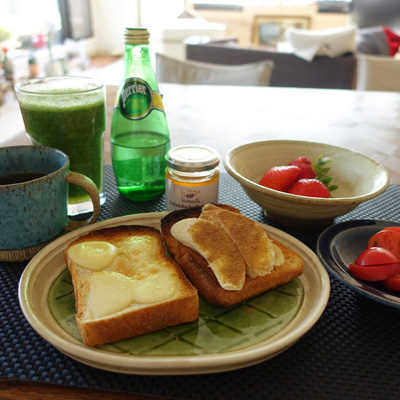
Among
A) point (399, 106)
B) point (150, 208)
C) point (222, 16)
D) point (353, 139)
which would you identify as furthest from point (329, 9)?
point (150, 208)

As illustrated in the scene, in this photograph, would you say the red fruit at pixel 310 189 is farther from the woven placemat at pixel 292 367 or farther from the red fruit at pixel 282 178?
the woven placemat at pixel 292 367

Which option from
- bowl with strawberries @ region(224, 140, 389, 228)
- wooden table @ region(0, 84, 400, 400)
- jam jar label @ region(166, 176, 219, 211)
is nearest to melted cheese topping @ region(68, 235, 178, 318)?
jam jar label @ region(166, 176, 219, 211)

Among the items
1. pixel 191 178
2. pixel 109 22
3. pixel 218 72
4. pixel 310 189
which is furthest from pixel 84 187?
pixel 109 22

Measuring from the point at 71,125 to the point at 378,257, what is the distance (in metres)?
0.58

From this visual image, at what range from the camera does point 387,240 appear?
63 centimetres

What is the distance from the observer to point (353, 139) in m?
1.29

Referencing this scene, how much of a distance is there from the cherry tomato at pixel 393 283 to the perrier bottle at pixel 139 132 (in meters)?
0.51

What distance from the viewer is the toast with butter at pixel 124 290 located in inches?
19.2

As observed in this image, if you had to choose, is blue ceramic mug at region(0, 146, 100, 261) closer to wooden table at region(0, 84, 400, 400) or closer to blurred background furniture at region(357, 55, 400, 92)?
wooden table at region(0, 84, 400, 400)

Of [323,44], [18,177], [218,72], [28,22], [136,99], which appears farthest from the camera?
[28,22]

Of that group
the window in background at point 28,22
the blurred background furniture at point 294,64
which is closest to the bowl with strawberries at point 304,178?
the blurred background furniture at point 294,64

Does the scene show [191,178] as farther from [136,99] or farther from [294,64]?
[294,64]

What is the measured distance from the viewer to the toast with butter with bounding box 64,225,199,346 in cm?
49

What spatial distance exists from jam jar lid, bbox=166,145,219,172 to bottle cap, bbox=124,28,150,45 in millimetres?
229
